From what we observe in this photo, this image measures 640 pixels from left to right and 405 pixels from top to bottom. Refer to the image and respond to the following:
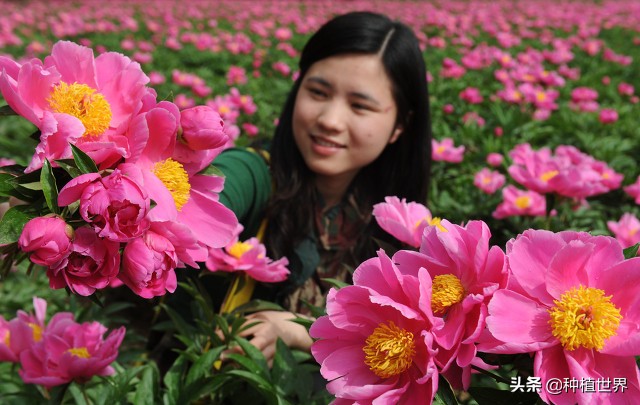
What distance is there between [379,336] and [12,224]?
1.46ft

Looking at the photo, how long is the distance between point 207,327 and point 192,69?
467 centimetres

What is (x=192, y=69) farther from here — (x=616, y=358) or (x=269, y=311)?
(x=616, y=358)

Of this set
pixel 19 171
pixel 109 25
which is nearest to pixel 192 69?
pixel 109 25

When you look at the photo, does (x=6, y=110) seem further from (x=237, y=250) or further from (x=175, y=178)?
(x=237, y=250)

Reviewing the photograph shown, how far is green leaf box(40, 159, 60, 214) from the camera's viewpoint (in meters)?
0.62

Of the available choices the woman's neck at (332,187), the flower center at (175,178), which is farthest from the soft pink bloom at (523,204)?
the flower center at (175,178)

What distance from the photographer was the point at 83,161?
0.62 metres

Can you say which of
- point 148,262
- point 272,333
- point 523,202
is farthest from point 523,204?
point 148,262

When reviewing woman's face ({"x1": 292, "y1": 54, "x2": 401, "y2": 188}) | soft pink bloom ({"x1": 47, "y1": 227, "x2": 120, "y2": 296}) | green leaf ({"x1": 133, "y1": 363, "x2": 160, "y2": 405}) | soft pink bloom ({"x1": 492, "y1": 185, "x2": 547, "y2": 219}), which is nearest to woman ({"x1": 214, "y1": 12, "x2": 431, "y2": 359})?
woman's face ({"x1": 292, "y1": 54, "x2": 401, "y2": 188})

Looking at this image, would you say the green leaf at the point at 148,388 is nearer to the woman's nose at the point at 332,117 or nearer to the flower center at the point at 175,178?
the flower center at the point at 175,178

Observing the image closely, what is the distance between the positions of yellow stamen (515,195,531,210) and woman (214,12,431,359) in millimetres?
379

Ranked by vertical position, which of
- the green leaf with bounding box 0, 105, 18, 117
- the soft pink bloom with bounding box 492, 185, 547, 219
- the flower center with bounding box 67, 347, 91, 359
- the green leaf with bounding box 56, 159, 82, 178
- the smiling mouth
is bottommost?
the soft pink bloom with bounding box 492, 185, 547, 219

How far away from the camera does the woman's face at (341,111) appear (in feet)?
5.72

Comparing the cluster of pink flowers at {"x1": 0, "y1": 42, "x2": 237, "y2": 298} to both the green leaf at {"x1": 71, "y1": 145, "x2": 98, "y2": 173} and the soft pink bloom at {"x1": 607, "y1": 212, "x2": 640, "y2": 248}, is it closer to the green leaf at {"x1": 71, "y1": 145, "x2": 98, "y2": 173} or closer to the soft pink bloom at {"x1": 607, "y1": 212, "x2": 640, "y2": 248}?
the green leaf at {"x1": 71, "y1": 145, "x2": 98, "y2": 173}
